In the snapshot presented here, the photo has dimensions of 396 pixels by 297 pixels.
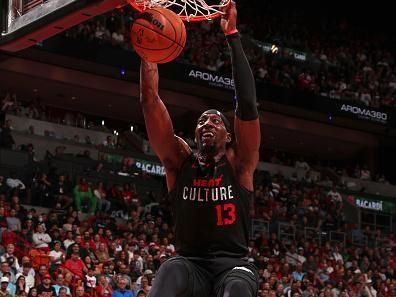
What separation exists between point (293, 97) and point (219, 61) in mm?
2655

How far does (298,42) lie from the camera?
2603 cm

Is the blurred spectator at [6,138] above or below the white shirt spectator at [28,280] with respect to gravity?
above

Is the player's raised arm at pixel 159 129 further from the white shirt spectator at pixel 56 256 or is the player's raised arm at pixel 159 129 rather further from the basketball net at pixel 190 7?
the white shirt spectator at pixel 56 256

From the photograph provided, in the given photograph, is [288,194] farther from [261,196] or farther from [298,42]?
Result: [298,42]

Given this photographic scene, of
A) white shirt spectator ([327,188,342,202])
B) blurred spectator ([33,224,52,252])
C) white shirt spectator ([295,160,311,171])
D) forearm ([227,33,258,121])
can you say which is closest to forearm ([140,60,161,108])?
forearm ([227,33,258,121])

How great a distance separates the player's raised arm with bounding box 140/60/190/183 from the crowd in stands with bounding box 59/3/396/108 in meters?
15.8

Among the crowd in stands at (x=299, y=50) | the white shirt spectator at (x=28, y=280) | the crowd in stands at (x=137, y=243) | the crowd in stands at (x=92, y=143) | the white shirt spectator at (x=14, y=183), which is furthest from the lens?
the crowd in stands at (x=299, y=50)

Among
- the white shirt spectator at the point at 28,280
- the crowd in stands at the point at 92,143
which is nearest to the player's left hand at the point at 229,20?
the white shirt spectator at the point at 28,280

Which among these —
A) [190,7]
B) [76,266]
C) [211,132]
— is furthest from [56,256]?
[211,132]

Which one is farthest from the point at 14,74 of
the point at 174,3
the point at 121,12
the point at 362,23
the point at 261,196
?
the point at 174,3

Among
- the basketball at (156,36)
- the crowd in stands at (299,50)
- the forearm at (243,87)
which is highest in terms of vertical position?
the crowd in stands at (299,50)

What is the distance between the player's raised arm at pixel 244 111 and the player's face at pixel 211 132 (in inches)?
3.5

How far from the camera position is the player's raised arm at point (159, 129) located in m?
4.63

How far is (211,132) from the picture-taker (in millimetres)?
4574
